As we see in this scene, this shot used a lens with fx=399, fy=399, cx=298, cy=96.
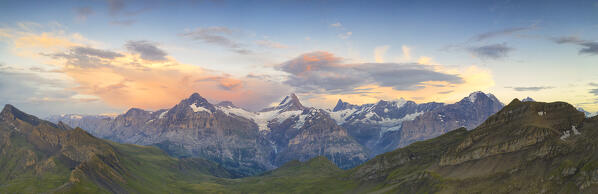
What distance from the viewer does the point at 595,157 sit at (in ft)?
648

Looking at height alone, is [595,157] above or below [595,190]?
above

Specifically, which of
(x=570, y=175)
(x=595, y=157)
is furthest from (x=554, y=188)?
(x=595, y=157)

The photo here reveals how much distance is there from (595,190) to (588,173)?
11182 millimetres

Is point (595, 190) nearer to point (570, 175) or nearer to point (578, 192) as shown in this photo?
point (578, 192)

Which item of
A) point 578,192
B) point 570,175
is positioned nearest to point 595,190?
point 578,192

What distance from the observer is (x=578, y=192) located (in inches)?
7343

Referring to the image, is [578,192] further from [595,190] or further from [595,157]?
[595,157]

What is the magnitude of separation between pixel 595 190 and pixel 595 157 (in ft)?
82.8

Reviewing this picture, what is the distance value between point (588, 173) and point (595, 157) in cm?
1468

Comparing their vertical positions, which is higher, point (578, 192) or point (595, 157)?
point (595, 157)

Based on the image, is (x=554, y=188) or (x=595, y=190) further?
(x=554, y=188)

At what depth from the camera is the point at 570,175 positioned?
655 ft

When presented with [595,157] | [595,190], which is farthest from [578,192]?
[595,157]

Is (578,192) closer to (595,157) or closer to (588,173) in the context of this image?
(588,173)
